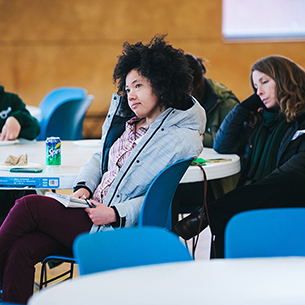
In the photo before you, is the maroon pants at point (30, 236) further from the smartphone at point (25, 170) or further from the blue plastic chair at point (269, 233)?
the blue plastic chair at point (269, 233)

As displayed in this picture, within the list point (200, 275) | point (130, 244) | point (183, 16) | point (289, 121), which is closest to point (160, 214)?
point (130, 244)

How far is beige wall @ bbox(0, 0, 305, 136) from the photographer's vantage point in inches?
303

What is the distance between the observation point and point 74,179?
2.15 m

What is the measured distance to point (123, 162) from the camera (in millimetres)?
2174

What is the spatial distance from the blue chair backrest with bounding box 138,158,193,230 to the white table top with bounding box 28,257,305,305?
0.77 meters

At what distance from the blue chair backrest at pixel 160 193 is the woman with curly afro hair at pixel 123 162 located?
0.24 ft

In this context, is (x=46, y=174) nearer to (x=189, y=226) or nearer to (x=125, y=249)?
(x=189, y=226)

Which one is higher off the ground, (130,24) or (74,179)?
(130,24)

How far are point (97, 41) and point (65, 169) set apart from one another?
19.4 feet

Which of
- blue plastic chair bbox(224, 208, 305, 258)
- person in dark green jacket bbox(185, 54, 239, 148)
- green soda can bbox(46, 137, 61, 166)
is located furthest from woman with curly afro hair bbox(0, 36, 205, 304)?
person in dark green jacket bbox(185, 54, 239, 148)

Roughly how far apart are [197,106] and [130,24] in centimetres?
597

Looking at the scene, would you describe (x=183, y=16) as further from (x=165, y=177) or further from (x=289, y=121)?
(x=165, y=177)

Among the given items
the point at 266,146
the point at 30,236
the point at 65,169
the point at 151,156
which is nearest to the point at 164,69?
the point at 151,156

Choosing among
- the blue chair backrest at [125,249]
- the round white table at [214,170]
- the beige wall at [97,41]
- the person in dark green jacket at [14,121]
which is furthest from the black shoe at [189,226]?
the beige wall at [97,41]
